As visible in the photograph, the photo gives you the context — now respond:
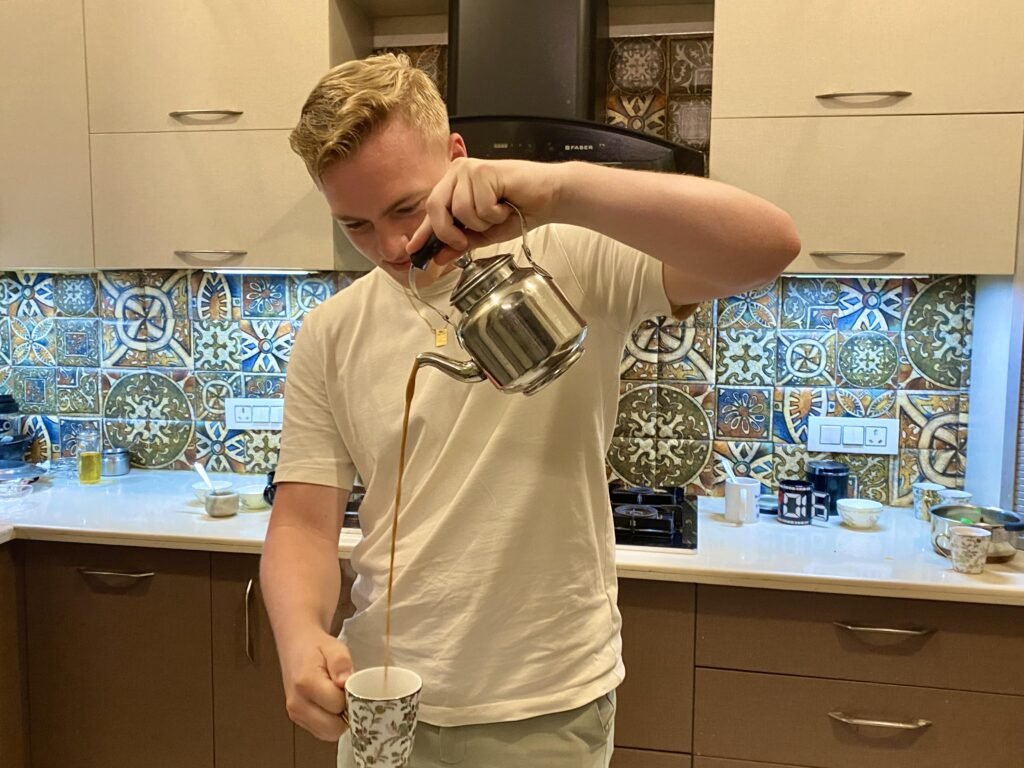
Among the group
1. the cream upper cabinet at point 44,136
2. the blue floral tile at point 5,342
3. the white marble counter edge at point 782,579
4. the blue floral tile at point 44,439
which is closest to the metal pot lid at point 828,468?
the white marble counter edge at point 782,579

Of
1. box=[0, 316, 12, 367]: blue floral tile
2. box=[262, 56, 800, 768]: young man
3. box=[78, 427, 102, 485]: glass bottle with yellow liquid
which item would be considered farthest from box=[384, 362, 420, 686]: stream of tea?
box=[0, 316, 12, 367]: blue floral tile

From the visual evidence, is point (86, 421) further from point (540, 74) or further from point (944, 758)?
point (944, 758)

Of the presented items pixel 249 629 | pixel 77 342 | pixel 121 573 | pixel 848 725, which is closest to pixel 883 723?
pixel 848 725

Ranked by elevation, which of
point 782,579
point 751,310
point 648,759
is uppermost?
point 751,310

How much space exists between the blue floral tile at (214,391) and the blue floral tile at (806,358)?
1.48 meters

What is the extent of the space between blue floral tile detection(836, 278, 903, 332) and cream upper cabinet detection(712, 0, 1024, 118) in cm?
47

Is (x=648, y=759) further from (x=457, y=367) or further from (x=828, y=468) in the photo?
(x=457, y=367)

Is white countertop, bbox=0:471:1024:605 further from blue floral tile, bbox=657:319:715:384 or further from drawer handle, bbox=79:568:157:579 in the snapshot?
blue floral tile, bbox=657:319:715:384

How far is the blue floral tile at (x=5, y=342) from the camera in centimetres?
254

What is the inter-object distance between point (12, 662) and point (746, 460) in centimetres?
180

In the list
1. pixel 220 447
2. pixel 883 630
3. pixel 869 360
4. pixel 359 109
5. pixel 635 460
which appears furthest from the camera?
pixel 220 447

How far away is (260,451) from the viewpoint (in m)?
2.45

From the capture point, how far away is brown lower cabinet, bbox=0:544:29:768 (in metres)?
1.91

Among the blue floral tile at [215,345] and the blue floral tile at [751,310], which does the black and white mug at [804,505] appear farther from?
the blue floral tile at [215,345]
